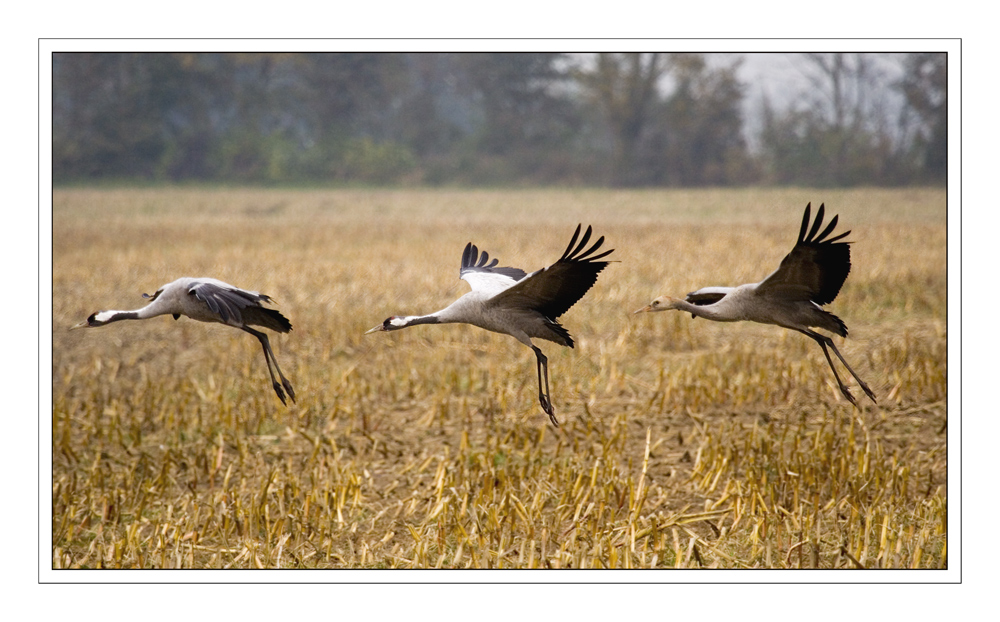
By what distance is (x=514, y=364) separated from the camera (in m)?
11.8

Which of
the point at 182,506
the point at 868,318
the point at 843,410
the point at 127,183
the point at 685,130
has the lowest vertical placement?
the point at 182,506

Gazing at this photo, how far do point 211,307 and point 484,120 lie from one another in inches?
1200

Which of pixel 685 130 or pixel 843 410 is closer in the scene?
pixel 843 410

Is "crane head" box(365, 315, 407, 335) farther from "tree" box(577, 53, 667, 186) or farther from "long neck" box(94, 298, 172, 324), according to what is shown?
"tree" box(577, 53, 667, 186)

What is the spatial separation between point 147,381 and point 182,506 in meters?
3.57

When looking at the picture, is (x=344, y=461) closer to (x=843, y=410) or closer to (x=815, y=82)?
(x=843, y=410)

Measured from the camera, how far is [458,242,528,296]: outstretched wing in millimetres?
3832

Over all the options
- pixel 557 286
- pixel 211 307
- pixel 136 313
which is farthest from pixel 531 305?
pixel 136 313

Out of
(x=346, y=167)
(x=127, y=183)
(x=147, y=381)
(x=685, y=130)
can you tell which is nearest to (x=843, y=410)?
(x=147, y=381)

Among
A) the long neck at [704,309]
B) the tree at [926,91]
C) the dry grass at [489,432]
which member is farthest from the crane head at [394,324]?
the tree at [926,91]

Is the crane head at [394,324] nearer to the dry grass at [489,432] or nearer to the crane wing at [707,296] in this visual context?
the crane wing at [707,296]

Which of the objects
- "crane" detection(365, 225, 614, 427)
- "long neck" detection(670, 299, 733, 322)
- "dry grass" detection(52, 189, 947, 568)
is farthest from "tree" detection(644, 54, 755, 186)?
"crane" detection(365, 225, 614, 427)

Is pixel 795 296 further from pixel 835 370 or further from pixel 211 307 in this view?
pixel 211 307

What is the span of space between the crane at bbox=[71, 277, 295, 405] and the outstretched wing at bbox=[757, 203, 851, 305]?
1.90m
